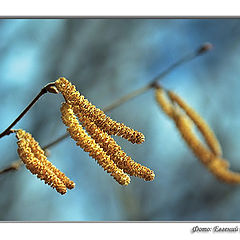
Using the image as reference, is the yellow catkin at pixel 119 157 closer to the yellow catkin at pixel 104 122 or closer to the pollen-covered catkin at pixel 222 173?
the yellow catkin at pixel 104 122

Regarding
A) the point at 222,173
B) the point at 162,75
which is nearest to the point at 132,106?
the point at 162,75

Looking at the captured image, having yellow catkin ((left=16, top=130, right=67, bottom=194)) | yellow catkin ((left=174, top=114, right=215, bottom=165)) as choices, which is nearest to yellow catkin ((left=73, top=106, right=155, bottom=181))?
yellow catkin ((left=16, top=130, right=67, bottom=194))

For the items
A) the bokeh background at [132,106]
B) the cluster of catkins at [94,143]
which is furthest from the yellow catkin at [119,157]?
the bokeh background at [132,106]

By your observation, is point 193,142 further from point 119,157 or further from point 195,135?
point 119,157

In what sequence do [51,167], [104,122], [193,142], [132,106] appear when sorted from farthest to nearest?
[132,106]
[193,142]
[51,167]
[104,122]

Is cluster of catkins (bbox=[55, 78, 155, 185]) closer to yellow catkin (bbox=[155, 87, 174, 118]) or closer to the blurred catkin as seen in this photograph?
the blurred catkin

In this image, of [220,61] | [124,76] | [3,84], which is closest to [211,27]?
[220,61]
